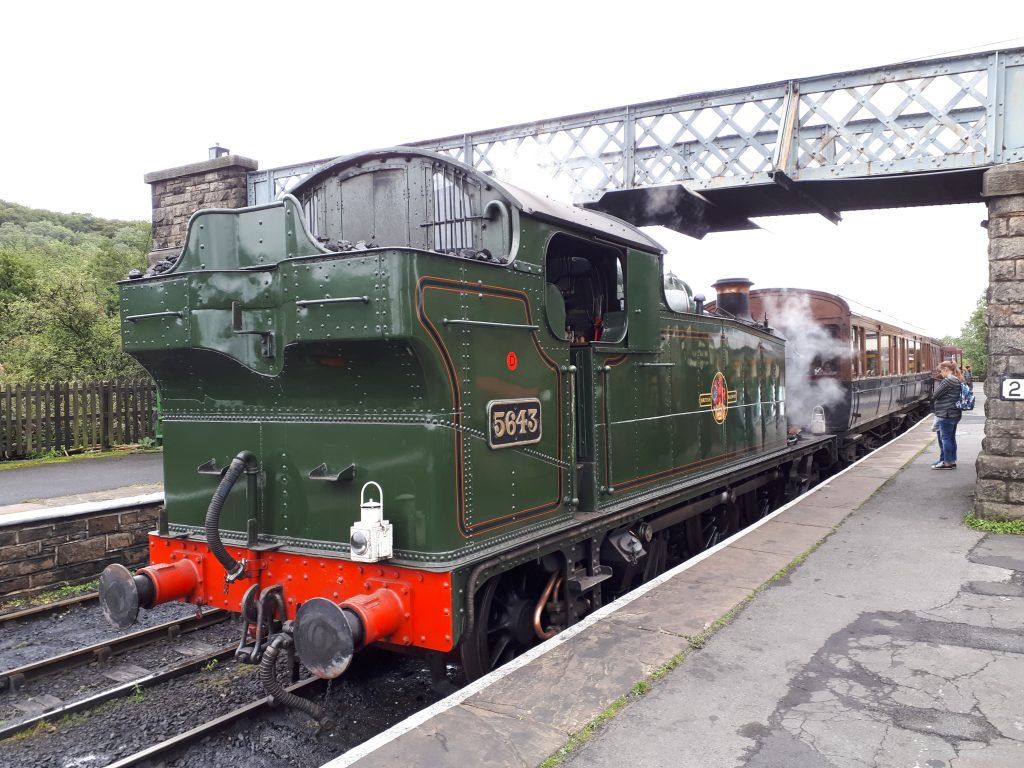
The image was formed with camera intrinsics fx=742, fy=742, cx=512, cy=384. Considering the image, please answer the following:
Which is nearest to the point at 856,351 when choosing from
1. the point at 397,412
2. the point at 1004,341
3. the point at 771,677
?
the point at 1004,341

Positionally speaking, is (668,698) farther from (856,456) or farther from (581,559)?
(856,456)

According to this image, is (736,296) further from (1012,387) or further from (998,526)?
(998,526)

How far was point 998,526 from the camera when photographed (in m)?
6.86

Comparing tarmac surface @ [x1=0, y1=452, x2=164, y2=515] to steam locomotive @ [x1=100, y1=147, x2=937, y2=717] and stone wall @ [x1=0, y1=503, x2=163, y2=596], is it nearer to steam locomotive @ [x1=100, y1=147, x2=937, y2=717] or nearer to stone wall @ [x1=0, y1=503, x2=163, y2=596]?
stone wall @ [x1=0, y1=503, x2=163, y2=596]

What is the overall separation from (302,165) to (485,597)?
31.6 feet

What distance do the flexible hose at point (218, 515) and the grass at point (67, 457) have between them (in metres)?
9.45

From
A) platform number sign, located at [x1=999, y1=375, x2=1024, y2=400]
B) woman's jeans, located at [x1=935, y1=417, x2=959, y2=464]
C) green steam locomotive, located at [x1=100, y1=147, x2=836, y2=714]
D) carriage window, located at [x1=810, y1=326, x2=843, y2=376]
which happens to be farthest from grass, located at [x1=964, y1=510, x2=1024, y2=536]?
carriage window, located at [x1=810, y1=326, x2=843, y2=376]

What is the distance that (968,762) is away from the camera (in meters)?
2.90

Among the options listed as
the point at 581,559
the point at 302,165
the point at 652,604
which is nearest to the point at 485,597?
the point at 581,559

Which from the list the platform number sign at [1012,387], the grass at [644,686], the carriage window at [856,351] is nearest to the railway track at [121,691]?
the grass at [644,686]

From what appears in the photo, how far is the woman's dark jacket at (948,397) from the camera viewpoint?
9969 millimetres

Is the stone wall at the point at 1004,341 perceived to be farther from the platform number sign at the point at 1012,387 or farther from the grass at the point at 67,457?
the grass at the point at 67,457

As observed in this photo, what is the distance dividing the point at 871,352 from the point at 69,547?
13.1 meters

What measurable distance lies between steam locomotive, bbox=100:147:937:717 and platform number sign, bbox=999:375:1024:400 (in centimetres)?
377
